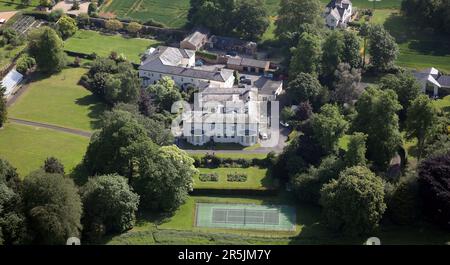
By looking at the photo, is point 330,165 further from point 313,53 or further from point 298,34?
point 298,34

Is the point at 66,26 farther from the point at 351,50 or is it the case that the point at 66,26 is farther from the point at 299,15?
the point at 351,50

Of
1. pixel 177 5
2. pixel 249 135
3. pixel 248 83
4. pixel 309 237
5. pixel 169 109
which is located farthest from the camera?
pixel 177 5

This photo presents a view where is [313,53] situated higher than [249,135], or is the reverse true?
[313,53]

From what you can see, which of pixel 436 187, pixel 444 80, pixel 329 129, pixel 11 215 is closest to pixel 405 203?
pixel 436 187

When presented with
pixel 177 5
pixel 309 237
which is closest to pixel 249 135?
pixel 309 237

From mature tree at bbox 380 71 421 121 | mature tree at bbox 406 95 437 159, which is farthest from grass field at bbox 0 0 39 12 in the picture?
mature tree at bbox 406 95 437 159

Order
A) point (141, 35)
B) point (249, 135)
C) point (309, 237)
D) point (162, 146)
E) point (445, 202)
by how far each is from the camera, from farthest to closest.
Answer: point (141, 35)
point (249, 135)
point (162, 146)
point (309, 237)
point (445, 202)

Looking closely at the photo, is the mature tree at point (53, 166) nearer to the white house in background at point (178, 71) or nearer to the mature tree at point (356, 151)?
the white house in background at point (178, 71)
